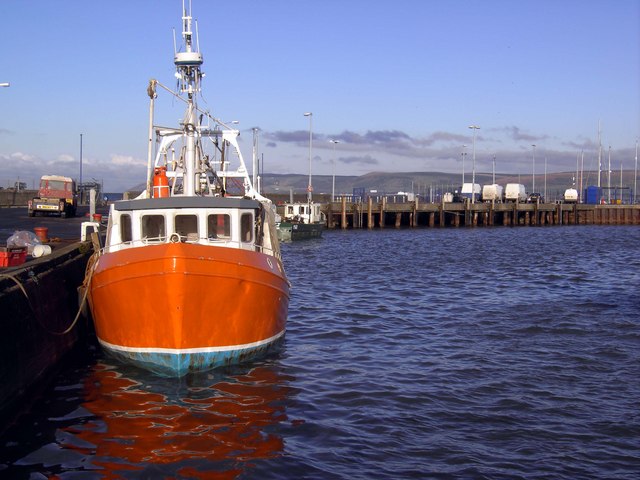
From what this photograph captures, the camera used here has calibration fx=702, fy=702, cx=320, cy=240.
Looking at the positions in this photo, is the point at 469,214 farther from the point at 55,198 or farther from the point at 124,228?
the point at 124,228

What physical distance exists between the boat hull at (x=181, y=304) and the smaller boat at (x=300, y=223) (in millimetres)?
33887

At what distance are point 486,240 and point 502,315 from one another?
3389 centimetres

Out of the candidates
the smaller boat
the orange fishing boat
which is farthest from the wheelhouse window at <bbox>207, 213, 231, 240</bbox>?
the smaller boat

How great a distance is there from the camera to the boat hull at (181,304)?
11.0 m

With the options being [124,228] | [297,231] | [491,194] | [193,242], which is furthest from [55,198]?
[491,194]

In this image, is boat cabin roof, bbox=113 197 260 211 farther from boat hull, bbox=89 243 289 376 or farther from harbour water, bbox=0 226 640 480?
harbour water, bbox=0 226 640 480

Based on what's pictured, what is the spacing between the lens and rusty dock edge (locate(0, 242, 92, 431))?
32.1 feet

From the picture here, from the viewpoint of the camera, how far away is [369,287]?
961 inches

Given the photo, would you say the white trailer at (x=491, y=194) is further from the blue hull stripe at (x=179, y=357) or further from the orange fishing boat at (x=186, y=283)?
the blue hull stripe at (x=179, y=357)

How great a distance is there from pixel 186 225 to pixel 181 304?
98.5 inches

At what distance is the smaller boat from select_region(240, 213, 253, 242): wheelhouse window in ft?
106

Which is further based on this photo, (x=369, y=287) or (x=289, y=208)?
(x=289, y=208)

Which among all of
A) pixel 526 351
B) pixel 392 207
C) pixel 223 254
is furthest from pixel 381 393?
pixel 392 207

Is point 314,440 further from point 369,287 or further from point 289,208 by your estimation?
point 289,208
